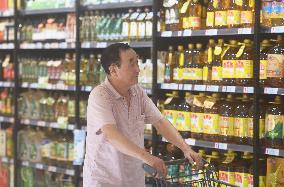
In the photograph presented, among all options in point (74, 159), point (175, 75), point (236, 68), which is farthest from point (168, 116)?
point (74, 159)

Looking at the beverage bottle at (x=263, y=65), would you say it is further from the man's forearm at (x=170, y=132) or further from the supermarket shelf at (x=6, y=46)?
the supermarket shelf at (x=6, y=46)

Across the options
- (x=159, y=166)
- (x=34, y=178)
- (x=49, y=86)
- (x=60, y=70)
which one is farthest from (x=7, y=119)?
(x=159, y=166)

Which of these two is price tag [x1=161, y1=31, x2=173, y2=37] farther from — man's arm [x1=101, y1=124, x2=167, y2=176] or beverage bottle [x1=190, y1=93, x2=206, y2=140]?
man's arm [x1=101, y1=124, x2=167, y2=176]

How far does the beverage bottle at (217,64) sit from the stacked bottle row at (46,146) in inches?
79.2

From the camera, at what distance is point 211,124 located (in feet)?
15.4

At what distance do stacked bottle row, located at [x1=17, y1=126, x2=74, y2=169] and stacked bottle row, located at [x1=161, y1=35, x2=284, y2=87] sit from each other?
5.42ft

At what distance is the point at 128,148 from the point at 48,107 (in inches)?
134

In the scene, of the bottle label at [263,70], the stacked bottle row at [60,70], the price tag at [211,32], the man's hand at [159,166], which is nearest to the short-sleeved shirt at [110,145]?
the man's hand at [159,166]

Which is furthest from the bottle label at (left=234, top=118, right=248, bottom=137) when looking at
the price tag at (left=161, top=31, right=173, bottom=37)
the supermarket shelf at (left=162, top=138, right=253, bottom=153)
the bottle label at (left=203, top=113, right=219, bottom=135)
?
the price tag at (left=161, top=31, right=173, bottom=37)

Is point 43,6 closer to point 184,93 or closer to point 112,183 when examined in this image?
point 184,93

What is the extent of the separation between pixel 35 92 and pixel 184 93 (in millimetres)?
2046

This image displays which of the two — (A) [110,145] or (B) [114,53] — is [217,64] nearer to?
(B) [114,53]

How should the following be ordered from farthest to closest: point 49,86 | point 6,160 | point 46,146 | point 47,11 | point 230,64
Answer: point 6,160 < point 46,146 < point 47,11 < point 49,86 < point 230,64

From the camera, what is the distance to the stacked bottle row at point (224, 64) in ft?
14.1
